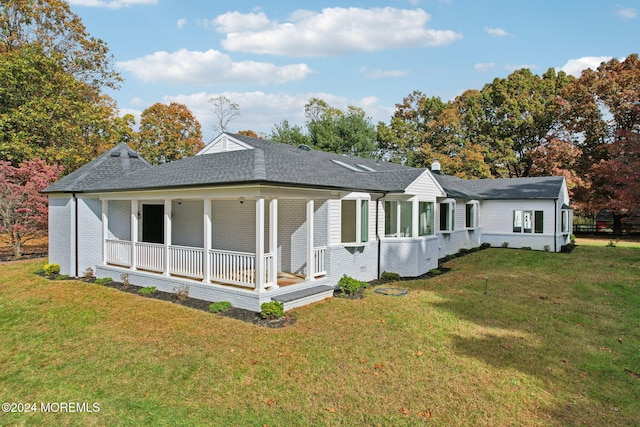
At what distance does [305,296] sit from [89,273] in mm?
8704

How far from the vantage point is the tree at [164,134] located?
1321 inches

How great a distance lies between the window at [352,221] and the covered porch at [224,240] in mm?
986

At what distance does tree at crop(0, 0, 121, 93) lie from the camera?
2341 centimetres

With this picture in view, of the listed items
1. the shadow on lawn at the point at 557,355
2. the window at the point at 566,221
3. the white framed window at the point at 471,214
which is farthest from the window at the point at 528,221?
the shadow on lawn at the point at 557,355

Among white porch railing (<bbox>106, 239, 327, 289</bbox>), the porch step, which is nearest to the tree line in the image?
white porch railing (<bbox>106, 239, 327, 289</bbox>)

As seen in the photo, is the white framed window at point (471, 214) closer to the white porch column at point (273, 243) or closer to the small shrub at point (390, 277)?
the small shrub at point (390, 277)

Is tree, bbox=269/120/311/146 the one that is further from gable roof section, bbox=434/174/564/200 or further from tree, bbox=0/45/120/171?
tree, bbox=0/45/120/171

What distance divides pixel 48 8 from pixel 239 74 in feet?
42.9

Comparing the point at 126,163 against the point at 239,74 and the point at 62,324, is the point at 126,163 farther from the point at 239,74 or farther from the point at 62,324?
the point at 239,74

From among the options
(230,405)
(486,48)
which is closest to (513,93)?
(486,48)

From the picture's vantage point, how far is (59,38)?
25.7 meters

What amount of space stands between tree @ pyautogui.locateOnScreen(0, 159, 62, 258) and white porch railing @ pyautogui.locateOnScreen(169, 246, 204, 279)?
9658 millimetres

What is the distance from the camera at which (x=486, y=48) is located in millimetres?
15031

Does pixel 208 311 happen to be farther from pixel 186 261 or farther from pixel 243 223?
pixel 243 223
